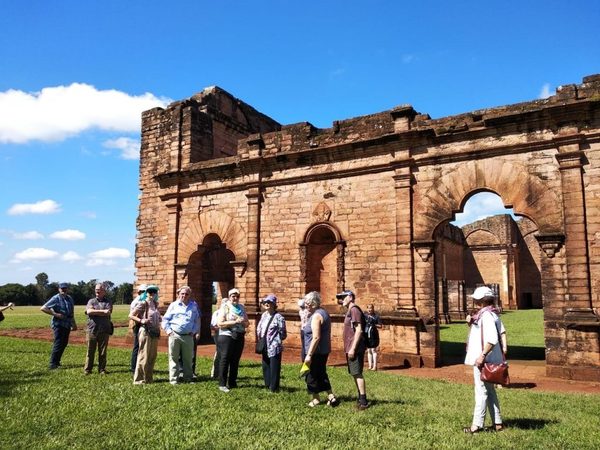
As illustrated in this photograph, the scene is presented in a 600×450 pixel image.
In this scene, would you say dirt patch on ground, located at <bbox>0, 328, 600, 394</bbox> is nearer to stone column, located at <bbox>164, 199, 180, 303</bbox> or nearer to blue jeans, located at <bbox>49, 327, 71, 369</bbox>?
stone column, located at <bbox>164, 199, 180, 303</bbox>

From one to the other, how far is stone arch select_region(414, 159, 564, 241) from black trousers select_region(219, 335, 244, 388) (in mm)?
6168

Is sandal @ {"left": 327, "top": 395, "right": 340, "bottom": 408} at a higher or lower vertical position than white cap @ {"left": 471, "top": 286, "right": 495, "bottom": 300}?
lower

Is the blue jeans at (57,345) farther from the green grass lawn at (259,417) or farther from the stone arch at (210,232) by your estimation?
the stone arch at (210,232)

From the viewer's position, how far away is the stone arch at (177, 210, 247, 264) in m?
15.0

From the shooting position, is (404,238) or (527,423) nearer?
(527,423)

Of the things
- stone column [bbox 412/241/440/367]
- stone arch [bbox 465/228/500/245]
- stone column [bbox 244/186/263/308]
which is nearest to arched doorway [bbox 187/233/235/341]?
stone column [bbox 244/186/263/308]

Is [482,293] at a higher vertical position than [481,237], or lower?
lower

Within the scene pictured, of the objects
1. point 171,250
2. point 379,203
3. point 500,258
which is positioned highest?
point 379,203

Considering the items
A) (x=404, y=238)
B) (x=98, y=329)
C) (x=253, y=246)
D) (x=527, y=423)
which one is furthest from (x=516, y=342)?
(x=98, y=329)

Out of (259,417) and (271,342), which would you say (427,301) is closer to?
(271,342)

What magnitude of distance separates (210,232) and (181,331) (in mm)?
8032

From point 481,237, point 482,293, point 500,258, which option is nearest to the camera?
point 482,293

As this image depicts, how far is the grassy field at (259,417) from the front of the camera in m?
4.90

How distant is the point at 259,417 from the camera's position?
576 centimetres
